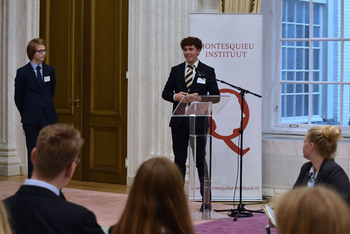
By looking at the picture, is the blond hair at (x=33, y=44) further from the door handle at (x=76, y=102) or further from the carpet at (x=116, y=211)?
the door handle at (x=76, y=102)

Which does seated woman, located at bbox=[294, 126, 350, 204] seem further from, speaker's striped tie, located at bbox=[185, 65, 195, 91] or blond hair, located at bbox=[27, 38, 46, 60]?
blond hair, located at bbox=[27, 38, 46, 60]

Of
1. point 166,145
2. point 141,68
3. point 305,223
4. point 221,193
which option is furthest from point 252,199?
point 305,223

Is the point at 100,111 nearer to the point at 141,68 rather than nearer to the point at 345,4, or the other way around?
the point at 141,68

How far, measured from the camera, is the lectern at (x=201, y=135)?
529cm

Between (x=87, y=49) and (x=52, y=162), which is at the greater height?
(x=87, y=49)

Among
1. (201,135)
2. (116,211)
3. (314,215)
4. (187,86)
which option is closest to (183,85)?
(187,86)

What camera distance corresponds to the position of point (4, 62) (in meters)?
8.44

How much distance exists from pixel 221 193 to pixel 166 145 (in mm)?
1083

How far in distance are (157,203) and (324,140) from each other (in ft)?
6.46

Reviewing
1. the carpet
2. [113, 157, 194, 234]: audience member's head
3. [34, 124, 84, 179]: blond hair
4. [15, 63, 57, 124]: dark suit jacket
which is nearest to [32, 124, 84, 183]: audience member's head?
[34, 124, 84, 179]: blond hair

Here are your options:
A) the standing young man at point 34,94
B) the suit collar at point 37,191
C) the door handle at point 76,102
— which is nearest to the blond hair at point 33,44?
the standing young man at point 34,94

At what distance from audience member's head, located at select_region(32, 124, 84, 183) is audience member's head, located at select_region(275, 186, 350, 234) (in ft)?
3.48

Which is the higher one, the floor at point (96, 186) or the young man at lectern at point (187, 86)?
the young man at lectern at point (187, 86)

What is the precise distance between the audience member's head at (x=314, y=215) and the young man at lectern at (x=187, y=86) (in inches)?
171
